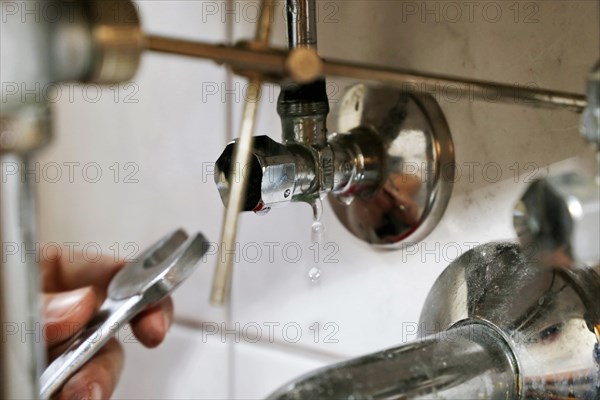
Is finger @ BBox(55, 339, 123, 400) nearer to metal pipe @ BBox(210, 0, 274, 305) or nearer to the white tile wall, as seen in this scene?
the white tile wall

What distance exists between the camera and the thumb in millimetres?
356

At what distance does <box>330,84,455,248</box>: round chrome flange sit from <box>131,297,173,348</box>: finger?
0.36 feet

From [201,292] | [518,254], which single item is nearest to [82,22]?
[518,254]

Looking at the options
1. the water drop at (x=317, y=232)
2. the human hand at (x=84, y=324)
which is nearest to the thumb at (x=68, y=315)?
the human hand at (x=84, y=324)

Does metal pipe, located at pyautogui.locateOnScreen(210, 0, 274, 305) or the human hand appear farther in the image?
the human hand

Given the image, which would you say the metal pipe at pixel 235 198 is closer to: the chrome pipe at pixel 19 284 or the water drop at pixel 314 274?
the chrome pipe at pixel 19 284

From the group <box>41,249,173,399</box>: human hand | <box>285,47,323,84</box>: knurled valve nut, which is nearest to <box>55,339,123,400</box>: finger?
<box>41,249,173,399</box>: human hand

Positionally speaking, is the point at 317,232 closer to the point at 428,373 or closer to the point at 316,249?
the point at 316,249

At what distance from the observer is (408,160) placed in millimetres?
311

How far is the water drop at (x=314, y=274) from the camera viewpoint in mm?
372

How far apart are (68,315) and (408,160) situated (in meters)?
0.16

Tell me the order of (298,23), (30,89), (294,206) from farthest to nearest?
(294,206)
(298,23)
(30,89)

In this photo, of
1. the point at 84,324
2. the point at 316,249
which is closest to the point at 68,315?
the point at 84,324

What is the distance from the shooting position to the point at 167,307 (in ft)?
1.26
